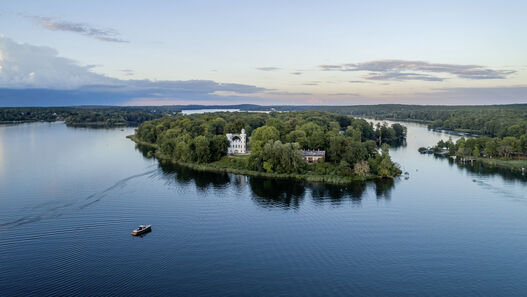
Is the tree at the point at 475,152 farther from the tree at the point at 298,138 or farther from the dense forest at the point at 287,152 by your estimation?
the tree at the point at 298,138

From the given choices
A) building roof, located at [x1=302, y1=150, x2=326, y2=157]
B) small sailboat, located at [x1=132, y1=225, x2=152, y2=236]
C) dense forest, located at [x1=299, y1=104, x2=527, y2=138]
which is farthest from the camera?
dense forest, located at [x1=299, y1=104, x2=527, y2=138]

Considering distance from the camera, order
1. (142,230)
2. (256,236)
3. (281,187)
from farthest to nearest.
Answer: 1. (281,187)
2. (256,236)
3. (142,230)

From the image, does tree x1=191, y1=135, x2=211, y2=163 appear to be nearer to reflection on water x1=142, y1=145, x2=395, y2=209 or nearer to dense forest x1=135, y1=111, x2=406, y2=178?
dense forest x1=135, y1=111, x2=406, y2=178

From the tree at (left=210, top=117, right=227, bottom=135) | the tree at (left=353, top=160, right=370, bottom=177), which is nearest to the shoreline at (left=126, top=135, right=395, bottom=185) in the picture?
the tree at (left=353, top=160, right=370, bottom=177)

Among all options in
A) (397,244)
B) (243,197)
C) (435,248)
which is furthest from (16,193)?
(435,248)

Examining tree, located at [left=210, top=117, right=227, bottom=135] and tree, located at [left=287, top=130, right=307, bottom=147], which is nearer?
tree, located at [left=287, top=130, right=307, bottom=147]

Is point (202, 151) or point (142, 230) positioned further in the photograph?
point (202, 151)

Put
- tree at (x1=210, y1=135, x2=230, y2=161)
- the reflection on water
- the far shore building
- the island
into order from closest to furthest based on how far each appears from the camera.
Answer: the reflection on water
the island
the far shore building
tree at (x1=210, y1=135, x2=230, y2=161)

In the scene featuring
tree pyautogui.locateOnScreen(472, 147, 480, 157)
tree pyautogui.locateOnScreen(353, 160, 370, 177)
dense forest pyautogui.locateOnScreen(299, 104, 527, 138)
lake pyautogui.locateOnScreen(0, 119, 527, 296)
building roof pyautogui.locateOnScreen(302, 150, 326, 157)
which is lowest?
lake pyautogui.locateOnScreen(0, 119, 527, 296)

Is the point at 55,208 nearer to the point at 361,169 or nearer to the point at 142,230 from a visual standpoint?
the point at 142,230

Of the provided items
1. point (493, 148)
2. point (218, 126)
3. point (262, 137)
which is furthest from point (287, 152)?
point (493, 148)

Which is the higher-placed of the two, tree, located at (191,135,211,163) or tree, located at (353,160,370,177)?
tree, located at (191,135,211,163)
